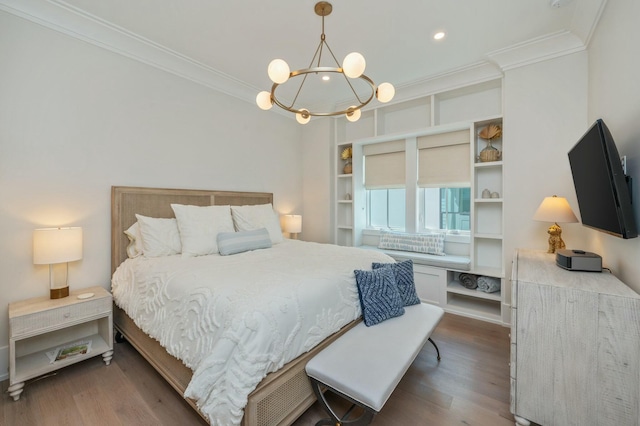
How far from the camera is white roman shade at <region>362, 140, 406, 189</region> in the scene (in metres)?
3.89

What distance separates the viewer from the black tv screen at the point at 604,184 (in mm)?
1359

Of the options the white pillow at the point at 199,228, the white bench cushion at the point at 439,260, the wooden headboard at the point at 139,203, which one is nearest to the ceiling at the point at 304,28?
the wooden headboard at the point at 139,203

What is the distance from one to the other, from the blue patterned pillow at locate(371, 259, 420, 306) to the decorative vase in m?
1.75

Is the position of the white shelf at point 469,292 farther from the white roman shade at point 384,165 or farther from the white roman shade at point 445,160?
the white roman shade at point 384,165

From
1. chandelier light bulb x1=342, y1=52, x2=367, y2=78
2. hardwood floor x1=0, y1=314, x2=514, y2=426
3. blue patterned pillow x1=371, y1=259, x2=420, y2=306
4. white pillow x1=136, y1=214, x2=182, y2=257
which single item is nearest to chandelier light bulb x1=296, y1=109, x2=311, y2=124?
chandelier light bulb x1=342, y1=52, x2=367, y2=78

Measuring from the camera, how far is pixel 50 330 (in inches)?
71.5

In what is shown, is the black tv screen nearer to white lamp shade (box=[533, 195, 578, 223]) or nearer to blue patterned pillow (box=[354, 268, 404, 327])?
white lamp shade (box=[533, 195, 578, 223])

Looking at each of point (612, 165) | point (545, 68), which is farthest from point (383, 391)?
point (545, 68)

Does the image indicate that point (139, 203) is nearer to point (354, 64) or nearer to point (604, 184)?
point (354, 64)

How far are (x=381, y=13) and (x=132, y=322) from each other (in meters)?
3.19

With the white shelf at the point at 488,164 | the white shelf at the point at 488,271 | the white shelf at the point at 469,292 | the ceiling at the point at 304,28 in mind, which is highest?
the ceiling at the point at 304,28

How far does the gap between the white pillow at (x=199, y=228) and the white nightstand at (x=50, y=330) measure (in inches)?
27.7

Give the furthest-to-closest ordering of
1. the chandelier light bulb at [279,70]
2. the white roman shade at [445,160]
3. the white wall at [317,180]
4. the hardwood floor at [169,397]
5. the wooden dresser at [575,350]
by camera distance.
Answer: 1. the white wall at [317,180]
2. the white roman shade at [445,160]
3. the chandelier light bulb at [279,70]
4. the hardwood floor at [169,397]
5. the wooden dresser at [575,350]

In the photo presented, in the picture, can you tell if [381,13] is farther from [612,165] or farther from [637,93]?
[612,165]
